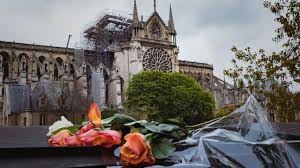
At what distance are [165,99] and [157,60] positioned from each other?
1361cm

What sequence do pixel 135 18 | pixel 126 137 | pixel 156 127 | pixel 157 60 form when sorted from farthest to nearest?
1. pixel 135 18
2. pixel 157 60
3. pixel 156 127
4. pixel 126 137

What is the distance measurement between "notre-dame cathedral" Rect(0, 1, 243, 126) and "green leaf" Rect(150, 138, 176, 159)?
35376 millimetres

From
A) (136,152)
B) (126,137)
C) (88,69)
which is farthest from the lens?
(88,69)

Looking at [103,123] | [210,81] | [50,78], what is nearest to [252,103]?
[103,123]

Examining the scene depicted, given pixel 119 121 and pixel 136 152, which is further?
pixel 119 121

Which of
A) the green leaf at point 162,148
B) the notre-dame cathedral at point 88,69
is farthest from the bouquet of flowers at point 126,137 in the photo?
the notre-dame cathedral at point 88,69

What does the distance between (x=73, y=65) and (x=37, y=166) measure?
45625mm

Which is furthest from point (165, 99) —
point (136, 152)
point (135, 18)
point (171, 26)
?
point (136, 152)

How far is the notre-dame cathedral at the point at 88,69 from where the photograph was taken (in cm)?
3803

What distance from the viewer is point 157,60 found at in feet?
164

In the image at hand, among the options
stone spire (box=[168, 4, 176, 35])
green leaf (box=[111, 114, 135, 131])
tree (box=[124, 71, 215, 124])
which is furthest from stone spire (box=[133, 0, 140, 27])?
green leaf (box=[111, 114, 135, 131])

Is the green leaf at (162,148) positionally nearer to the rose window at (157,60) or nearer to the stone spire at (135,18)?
the rose window at (157,60)

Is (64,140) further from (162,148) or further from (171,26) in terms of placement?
(171,26)

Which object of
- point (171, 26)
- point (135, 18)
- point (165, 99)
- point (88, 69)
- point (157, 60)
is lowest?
point (165, 99)
